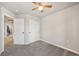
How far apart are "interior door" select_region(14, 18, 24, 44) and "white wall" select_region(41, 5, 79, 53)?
0.68 m

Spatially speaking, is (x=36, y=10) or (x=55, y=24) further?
(x=55, y=24)

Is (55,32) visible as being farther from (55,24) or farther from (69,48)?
(69,48)

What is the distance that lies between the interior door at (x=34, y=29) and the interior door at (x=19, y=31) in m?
0.29

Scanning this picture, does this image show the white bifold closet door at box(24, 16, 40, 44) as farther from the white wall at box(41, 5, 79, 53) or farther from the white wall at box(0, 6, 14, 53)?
the white wall at box(0, 6, 14, 53)

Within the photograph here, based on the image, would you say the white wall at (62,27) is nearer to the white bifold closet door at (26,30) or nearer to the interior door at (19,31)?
the white bifold closet door at (26,30)

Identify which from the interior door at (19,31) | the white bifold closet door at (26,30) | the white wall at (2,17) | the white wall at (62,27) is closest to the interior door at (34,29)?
the white bifold closet door at (26,30)

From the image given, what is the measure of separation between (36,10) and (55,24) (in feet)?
2.56

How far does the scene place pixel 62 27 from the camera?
10.6 ft

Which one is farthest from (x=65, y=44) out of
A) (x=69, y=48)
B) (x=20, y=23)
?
(x=20, y=23)

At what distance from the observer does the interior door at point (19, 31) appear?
318 centimetres

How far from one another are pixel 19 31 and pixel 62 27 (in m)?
1.39

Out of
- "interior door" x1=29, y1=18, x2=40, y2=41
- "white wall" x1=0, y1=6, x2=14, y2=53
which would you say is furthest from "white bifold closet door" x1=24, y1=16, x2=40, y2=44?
"white wall" x1=0, y1=6, x2=14, y2=53

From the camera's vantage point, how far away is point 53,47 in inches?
122

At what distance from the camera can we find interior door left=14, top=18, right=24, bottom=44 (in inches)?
125
